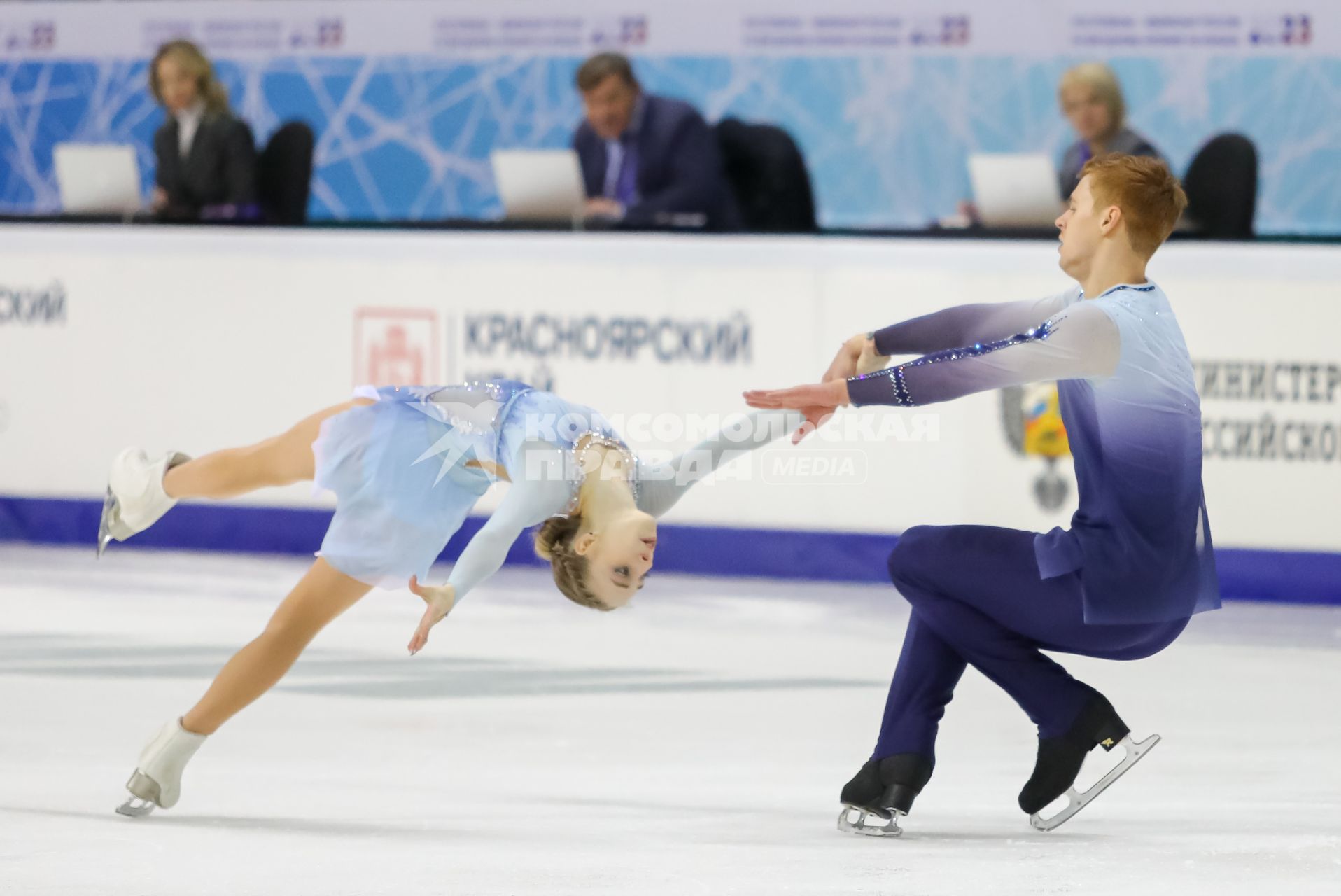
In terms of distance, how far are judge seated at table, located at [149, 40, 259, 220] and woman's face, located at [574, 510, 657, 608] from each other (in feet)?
16.0

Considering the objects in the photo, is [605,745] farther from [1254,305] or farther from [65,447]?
[65,447]

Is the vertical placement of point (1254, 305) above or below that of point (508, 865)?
above

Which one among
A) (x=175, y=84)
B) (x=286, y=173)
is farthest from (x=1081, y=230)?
(x=175, y=84)

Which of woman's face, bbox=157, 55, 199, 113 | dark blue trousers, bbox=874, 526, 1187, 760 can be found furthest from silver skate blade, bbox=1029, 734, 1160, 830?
woman's face, bbox=157, 55, 199, 113

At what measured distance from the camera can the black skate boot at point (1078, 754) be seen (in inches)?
144

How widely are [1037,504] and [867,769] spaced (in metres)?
3.33

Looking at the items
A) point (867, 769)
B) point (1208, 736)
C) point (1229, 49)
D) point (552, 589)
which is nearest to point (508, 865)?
point (867, 769)

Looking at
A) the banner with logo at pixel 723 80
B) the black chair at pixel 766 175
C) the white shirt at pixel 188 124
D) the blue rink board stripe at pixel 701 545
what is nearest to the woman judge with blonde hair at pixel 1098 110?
the black chair at pixel 766 175

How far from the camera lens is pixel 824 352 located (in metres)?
7.14

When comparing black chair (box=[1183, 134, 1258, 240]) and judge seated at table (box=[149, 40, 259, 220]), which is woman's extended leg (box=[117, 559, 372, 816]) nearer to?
black chair (box=[1183, 134, 1258, 240])

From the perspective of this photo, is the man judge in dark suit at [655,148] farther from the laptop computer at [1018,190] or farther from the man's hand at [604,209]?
the laptop computer at [1018,190]

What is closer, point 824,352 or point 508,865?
point 508,865

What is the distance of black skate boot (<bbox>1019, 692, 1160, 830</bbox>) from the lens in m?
3.66

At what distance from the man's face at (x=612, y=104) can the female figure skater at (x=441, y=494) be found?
393cm
